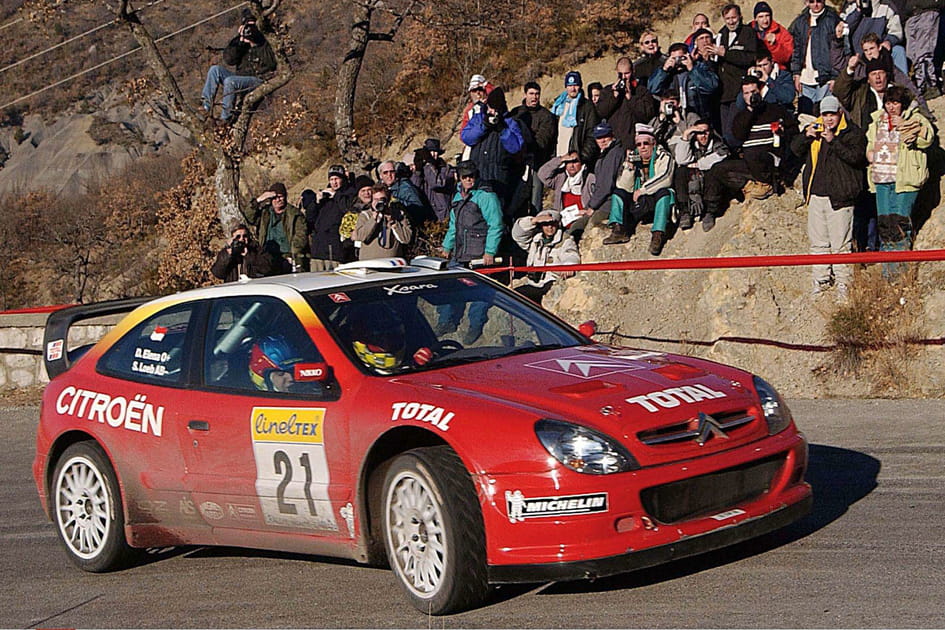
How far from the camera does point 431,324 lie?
21.2 feet

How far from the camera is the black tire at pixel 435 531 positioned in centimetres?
520

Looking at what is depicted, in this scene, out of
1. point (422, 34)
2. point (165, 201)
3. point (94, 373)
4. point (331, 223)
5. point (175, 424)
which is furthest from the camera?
point (422, 34)

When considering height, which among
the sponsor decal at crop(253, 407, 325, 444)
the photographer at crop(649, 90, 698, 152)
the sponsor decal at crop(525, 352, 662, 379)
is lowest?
the sponsor decal at crop(253, 407, 325, 444)

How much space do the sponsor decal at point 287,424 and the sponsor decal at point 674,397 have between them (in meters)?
→ 1.56

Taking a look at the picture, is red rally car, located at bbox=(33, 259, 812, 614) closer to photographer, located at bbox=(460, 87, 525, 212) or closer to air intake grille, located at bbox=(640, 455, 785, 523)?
air intake grille, located at bbox=(640, 455, 785, 523)

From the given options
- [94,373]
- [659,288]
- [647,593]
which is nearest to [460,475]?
[647,593]

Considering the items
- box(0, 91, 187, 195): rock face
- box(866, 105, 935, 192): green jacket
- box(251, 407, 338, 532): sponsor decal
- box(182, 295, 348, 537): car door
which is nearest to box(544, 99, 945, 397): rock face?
box(866, 105, 935, 192): green jacket

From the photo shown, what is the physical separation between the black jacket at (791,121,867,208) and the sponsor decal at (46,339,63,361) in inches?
297

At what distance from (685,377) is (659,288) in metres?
8.30

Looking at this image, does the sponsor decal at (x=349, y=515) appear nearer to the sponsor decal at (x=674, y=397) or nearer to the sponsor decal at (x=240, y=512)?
the sponsor decal at (x=240, y=512)

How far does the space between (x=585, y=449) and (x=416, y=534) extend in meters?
0.87

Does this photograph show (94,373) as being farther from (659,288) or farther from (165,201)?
(165,201)

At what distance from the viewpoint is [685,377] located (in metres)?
5.86

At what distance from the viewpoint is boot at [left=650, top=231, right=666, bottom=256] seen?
13.7m
